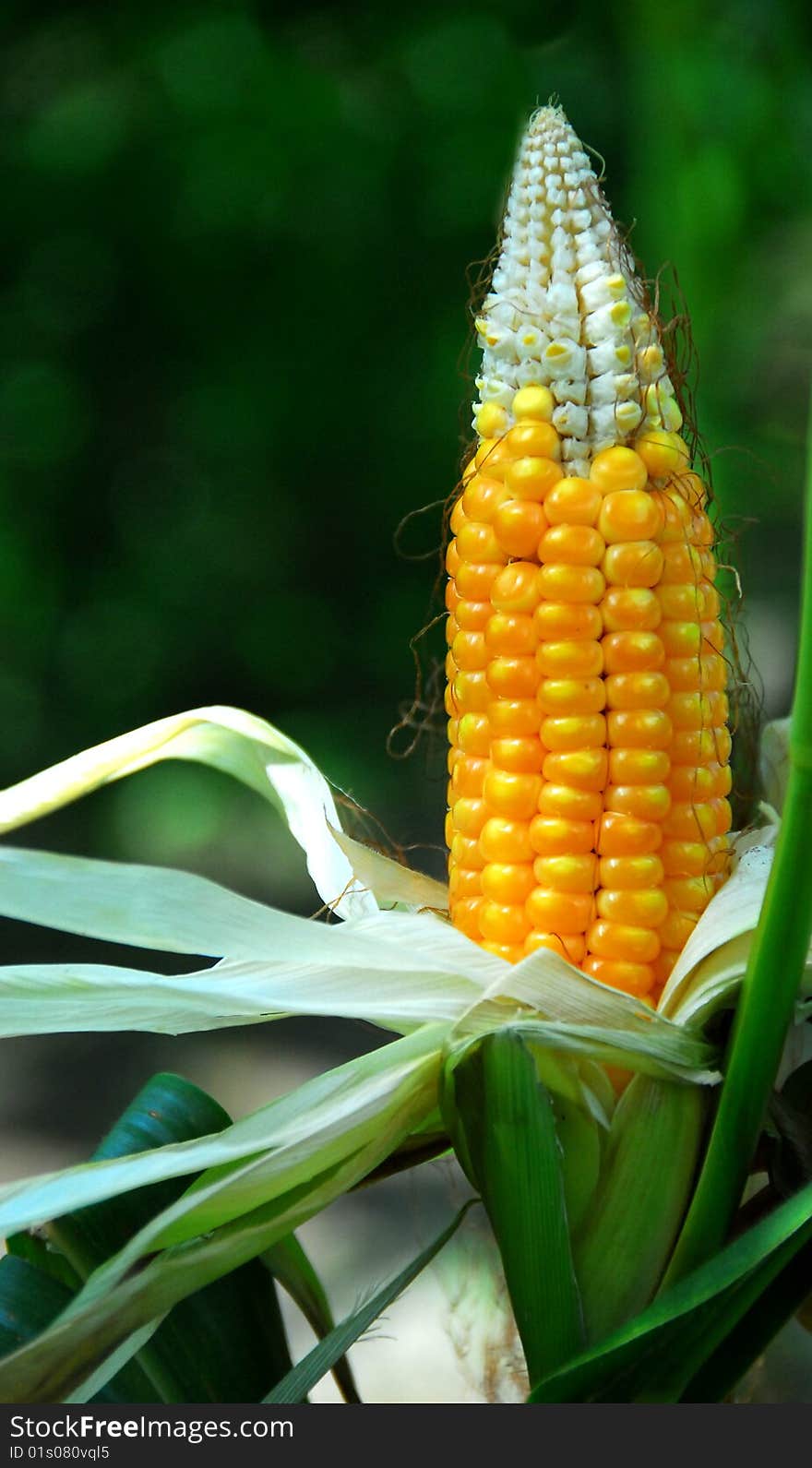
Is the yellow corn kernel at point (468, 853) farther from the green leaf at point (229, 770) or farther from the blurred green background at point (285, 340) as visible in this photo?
the blurred green background at point (285, 340)

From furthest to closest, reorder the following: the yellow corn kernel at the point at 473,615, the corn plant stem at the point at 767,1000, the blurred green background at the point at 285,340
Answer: the blurred green background at the point at 285,340, the yellow corn kernel at the point at 473,615, the corn plant stem at the point at 767,1000

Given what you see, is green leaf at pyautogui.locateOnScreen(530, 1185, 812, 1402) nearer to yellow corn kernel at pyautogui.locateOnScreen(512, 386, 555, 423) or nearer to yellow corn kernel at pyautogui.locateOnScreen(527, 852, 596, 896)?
yellow corn kernel at pyautogui.locateOnScreen(527, 852, 596, 896)

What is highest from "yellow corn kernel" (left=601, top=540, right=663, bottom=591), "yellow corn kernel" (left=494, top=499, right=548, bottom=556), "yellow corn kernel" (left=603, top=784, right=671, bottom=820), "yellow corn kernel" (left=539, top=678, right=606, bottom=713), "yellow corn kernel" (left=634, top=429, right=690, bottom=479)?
"yellow corn kernel" (left=634, top=429, right=690, bottom=479)

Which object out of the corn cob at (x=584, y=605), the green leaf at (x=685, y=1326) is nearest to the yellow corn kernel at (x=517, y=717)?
the corn cob at (x=584, y=605)

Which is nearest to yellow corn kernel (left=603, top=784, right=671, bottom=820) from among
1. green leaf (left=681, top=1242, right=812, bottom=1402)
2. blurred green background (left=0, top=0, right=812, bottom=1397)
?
green leaf (left=681, top=1242, right=812, bottom=1402)

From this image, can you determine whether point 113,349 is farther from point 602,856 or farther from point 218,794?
point 602,856

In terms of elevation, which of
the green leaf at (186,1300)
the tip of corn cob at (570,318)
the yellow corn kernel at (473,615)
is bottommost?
the green leaf at (186,1300)

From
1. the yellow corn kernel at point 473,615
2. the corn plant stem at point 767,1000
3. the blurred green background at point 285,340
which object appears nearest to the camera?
the corn plant stem at point 767,1000

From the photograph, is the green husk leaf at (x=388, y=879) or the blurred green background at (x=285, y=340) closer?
the green husk leaf at (x=388, y=879)

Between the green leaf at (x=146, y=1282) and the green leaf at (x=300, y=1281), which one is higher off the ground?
the green leaf at (x=146, y=1282)
